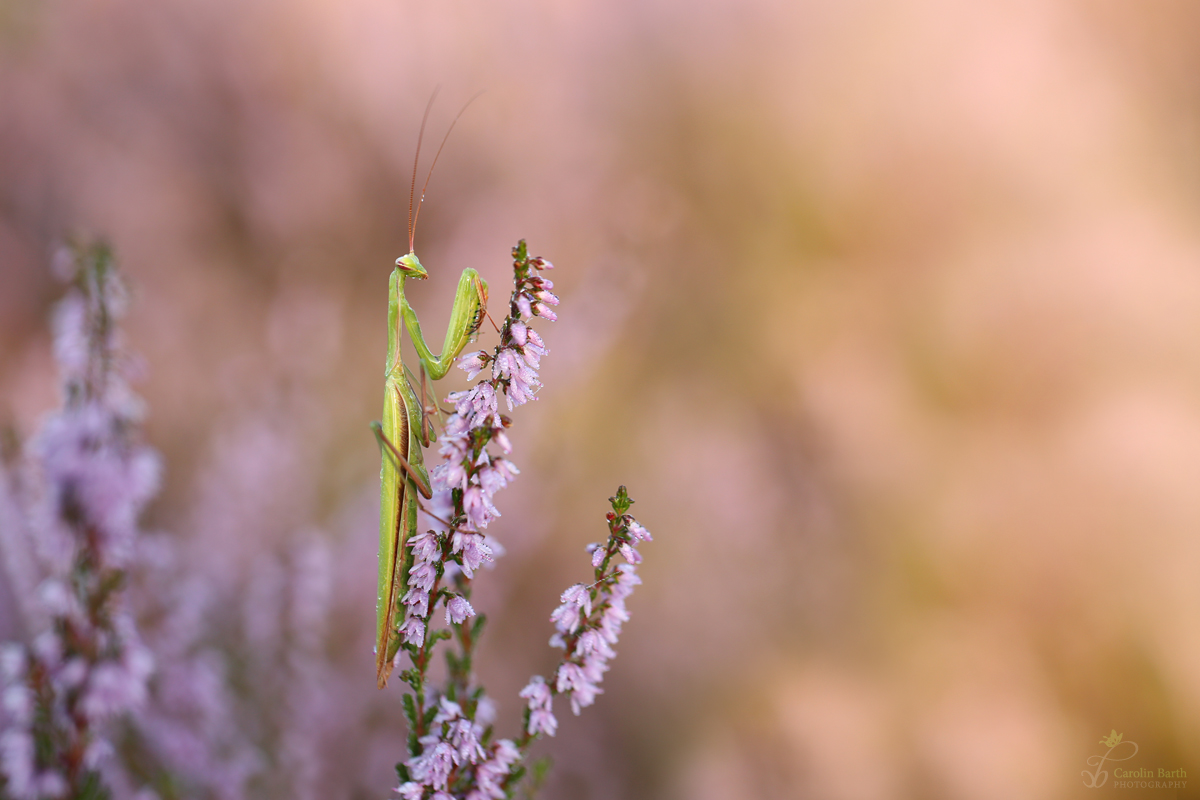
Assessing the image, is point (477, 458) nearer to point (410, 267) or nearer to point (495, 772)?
point (495, 772)

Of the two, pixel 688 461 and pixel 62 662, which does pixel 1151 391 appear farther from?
pixel 62 662

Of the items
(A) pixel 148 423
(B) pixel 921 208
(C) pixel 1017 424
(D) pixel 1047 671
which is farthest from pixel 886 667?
(A) pixel 148 423

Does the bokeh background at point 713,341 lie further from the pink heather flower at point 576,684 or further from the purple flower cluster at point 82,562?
the pink heather flower at point 576,684

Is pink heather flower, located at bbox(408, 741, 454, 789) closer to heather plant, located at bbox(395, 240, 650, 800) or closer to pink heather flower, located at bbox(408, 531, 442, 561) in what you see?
heather plant, located at bbox(395, 240, 650, 800)

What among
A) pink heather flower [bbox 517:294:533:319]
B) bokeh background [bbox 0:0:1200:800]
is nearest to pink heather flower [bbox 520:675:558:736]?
pink heather flower [bbox 517:294:533:319]

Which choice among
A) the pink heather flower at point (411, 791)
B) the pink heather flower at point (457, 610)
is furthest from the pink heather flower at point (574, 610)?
the pink heather flower at point (411, 791)
